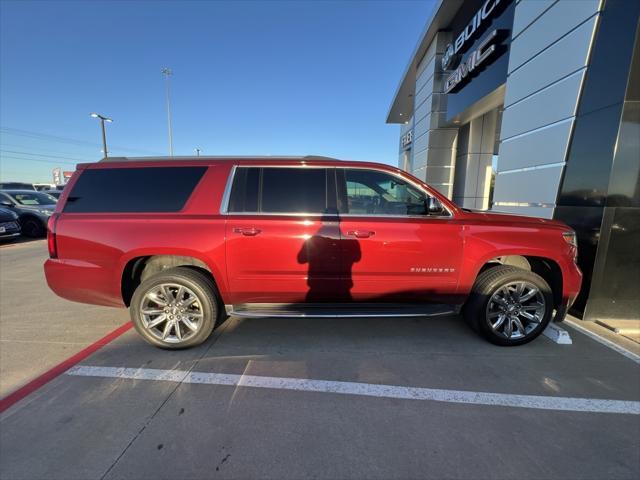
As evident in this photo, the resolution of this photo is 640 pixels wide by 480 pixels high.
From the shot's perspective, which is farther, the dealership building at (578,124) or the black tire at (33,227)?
the black tire at (33,227)

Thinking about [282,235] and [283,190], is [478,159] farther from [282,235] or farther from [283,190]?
[282,235]

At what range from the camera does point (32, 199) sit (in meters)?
11.5

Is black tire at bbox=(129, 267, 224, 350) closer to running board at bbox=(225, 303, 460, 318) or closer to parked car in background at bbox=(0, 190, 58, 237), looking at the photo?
running board at bbox=(225, 303, 460, 318)

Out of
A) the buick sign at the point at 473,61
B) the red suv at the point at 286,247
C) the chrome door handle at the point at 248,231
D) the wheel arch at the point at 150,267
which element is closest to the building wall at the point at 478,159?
the buick sign at the point at 473,61

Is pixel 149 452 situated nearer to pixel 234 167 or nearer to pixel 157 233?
pixel 157 233

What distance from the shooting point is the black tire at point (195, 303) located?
127 inches

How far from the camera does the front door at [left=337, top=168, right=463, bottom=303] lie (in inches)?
126

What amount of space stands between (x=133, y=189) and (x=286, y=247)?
5.75 feet

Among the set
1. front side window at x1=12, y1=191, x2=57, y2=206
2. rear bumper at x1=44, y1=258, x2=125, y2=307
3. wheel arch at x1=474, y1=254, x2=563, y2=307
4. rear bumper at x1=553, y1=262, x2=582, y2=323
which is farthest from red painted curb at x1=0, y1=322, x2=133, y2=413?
front side window at x1=12, y1=191, x2=57, y2=206

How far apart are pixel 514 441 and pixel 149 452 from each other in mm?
2455

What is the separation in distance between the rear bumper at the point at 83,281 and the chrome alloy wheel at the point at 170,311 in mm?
360

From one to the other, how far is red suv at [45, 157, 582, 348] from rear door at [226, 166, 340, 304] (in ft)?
0.04

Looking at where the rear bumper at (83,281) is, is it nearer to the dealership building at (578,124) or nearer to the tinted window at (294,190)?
the tinted window at (294,190)

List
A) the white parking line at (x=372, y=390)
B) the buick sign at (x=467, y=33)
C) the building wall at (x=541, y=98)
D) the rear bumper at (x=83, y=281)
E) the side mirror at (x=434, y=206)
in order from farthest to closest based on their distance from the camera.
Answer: the buick sign at (x=467, y=33), the building wall at (x=541, y=98), the rear bumper at (x=83, y=281), the side mirror at (x=434, y=206), the white parking line at (x=372, y=390)
